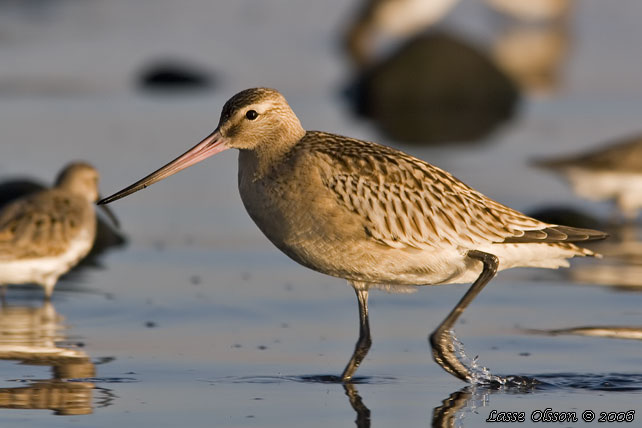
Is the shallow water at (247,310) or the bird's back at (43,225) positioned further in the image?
the bird's back at (43,225)

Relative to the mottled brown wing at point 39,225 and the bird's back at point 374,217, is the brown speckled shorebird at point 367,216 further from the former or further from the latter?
the mottled brown wing at point 39,225

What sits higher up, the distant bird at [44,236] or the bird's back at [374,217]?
the distant bird at [44,236]

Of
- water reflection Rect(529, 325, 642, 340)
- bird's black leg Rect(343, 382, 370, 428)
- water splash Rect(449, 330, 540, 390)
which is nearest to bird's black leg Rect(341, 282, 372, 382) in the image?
bird's black leg Rect(343, 382, 370, 428)

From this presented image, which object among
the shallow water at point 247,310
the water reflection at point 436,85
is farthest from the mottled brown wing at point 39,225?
the water reflection at point 436,85

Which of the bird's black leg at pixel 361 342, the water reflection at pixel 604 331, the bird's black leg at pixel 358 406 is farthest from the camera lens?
the water reflection at pixel 604 331

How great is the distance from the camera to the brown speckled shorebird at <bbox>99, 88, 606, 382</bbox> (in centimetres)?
795

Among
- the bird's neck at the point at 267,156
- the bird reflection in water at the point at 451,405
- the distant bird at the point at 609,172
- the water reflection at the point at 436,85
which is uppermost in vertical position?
the water reflection at the point at 436,85

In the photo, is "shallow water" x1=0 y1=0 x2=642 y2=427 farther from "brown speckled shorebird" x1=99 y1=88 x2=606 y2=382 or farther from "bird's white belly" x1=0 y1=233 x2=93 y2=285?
"brown speckled shorebird" x1=99 y1=88 x2=606 y2=382

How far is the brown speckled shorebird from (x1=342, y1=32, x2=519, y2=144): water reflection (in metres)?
11.6

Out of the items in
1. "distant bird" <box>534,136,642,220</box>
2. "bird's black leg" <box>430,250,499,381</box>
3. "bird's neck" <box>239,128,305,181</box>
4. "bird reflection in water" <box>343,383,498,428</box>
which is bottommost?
"bird reflection in water" <box>343,383,498,428</box>

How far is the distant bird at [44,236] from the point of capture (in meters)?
10.1

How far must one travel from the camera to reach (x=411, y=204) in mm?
8156

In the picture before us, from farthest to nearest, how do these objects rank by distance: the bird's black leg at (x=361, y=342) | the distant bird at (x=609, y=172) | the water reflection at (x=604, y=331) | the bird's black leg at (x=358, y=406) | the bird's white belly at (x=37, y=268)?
the distant bird at (x=609, y=172) < the bird's white belly at (x=37, y=268) < the water reflection at (x=604, y=331) < the bird's black leg at (x=361, y=342) < the bird's black leg at (x=358, y=406)

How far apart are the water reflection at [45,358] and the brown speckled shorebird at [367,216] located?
1336 millimetres
